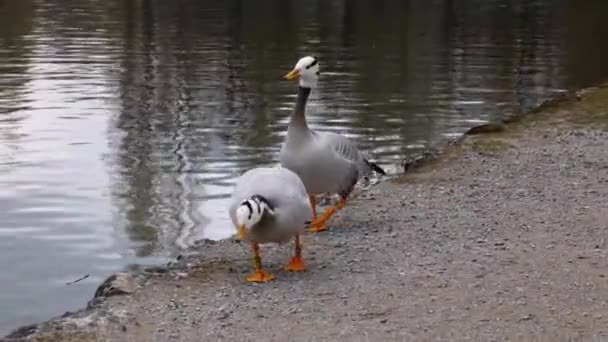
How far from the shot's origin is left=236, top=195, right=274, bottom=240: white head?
875 centimetres

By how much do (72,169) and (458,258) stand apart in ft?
25.2

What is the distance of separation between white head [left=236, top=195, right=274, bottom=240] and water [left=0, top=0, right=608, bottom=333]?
2195 mm

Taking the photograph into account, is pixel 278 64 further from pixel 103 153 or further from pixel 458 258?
pixel 458 258

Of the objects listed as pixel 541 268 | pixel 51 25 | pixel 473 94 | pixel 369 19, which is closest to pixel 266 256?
pixel 541 268

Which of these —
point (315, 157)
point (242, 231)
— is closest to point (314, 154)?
point (315, 157)

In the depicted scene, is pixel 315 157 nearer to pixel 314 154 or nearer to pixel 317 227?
pixel 314 154

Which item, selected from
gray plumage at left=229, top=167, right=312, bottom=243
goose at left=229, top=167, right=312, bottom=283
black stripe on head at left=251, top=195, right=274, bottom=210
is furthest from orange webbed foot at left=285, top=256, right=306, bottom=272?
black stripe on head at left=251, top=195, right=274, bottom=210

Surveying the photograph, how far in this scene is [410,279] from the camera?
9.38 meters

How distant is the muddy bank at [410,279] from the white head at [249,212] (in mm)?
638

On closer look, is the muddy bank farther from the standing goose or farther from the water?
the water

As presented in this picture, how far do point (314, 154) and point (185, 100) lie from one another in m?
12.1

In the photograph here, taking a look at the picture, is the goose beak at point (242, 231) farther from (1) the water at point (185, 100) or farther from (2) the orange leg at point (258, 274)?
(1) the water at point (185, 100)

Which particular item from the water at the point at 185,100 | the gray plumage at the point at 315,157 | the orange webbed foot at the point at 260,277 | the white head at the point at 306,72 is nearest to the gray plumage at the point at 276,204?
the orange webbed foot at the point at 260,277

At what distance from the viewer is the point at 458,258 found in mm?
10016
